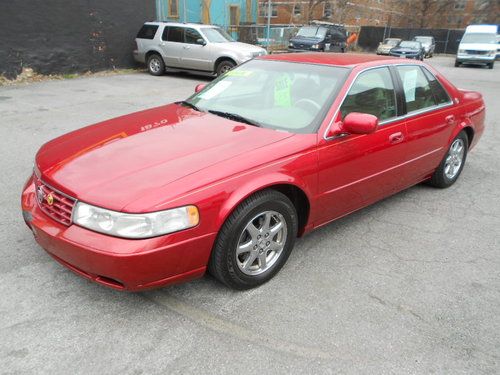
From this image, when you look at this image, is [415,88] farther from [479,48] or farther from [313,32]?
[479,48]

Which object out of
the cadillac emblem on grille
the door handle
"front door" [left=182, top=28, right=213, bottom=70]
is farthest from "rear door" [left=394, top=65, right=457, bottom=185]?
"front door" [left=182, top=28, right=213, bottom=70]

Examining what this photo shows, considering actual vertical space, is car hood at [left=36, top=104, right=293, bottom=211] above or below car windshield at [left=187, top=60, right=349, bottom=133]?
below

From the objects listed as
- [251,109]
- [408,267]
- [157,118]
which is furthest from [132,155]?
[408,267]

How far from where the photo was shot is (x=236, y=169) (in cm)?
267

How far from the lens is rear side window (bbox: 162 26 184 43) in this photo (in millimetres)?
13414

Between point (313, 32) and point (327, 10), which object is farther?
point (327, 10)

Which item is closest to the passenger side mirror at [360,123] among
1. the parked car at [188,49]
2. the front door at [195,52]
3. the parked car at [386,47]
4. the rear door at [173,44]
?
the parked car at [188,49]

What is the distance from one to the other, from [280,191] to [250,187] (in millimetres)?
428

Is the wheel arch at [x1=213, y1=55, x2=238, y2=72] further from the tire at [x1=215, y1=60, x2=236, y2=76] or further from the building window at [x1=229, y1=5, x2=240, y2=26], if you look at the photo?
the building window at [x1=229, y1=5, x2=240, y2=26]

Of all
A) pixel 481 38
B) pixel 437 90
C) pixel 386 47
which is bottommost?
pixel 386 47

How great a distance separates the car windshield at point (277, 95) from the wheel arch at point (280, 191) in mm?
449

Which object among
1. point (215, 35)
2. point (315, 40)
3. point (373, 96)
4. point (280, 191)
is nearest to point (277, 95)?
point (373, 96)

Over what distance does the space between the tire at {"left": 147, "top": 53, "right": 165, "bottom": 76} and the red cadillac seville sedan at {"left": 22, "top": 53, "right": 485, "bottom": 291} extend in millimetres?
10403

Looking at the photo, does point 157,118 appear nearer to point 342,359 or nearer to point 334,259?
point 334,259
